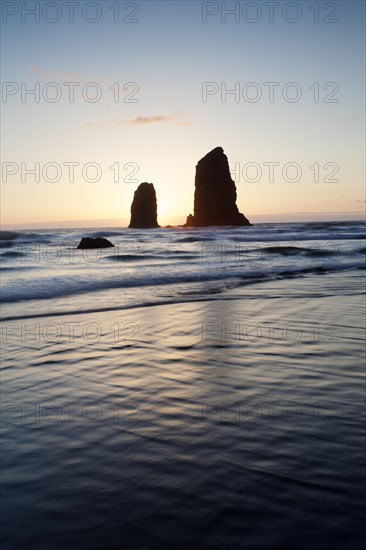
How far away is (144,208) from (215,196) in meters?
22.4

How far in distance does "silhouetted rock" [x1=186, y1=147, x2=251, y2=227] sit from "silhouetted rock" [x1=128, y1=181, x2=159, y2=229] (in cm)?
1304

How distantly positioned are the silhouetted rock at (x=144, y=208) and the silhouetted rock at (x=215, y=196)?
13.0 metres

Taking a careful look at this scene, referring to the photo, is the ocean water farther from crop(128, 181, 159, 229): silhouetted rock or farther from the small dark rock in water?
crop(128, 181, 159, 229): silhouetted rock

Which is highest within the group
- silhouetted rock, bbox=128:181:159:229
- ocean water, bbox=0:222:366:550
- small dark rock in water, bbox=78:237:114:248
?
silhouetted rock, bbox=128:181:159:229

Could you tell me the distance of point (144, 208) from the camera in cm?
12462

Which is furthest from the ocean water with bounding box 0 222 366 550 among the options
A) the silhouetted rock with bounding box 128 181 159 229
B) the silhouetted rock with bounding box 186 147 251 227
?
the silhouetted rock with bounding box 128 181 159 229

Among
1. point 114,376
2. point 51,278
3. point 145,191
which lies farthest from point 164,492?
point 145,191

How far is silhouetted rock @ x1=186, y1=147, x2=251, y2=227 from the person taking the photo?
371 feet

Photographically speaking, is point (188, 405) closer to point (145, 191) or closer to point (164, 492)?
point (164, 492)

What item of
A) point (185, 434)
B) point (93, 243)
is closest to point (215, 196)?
point (93, 243)

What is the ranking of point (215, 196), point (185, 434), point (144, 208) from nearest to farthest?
point (185, 434)
point (215, 196)
point (144, 208)

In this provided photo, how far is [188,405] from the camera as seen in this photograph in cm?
363

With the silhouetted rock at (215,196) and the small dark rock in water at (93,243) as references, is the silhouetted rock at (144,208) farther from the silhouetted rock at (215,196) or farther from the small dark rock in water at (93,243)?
the small dark rock in water at (93,243)

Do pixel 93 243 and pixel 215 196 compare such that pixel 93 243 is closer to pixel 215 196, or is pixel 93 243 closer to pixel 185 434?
pixel 185 434
